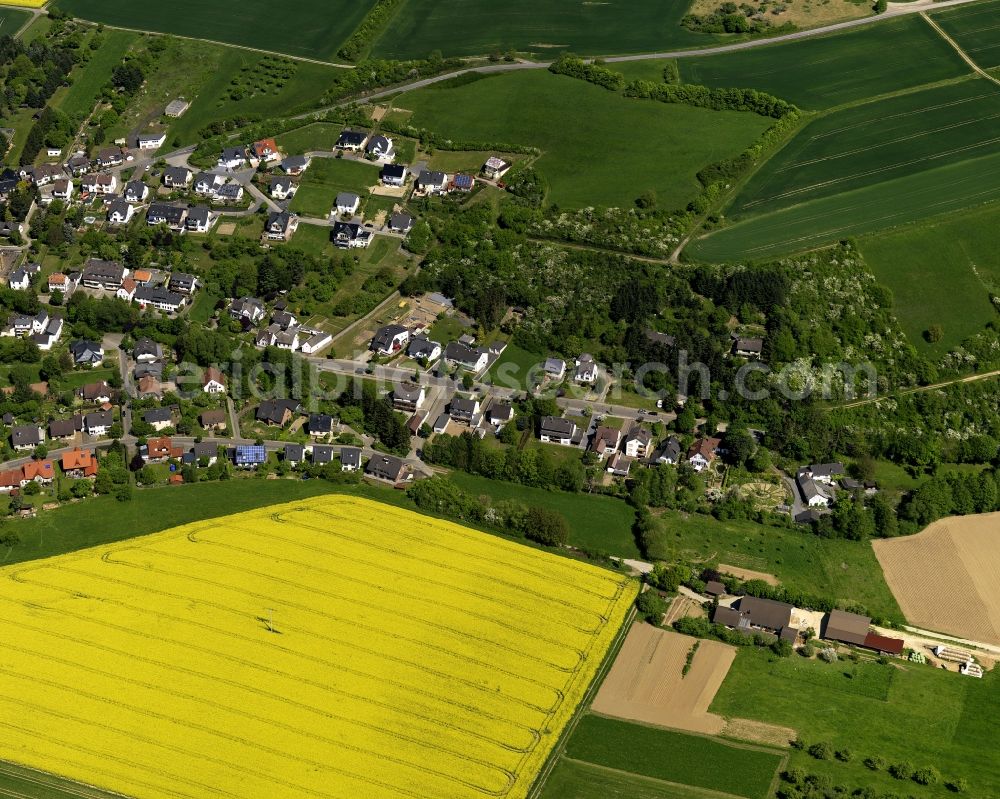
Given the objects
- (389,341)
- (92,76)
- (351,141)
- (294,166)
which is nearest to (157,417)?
(389,341)

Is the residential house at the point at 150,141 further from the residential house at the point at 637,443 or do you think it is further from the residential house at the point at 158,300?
the residential house at the point at 637,443

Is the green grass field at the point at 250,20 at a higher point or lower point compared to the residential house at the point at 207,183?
higher

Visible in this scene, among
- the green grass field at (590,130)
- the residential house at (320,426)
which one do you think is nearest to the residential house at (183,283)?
the residential house at (320,426)

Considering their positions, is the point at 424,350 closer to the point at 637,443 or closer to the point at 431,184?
the point at 637,443

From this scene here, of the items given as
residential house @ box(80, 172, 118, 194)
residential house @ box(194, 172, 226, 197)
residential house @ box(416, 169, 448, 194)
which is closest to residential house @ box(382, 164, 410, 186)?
residential house @ box(416, 169, 448, 194)

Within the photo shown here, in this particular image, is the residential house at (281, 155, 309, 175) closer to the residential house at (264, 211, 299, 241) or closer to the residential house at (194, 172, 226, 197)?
the residential house at (194, 172, 226, 197)

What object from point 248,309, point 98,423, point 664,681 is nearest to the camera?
point 664,681

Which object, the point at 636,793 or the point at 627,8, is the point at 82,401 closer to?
the point at 636,793
